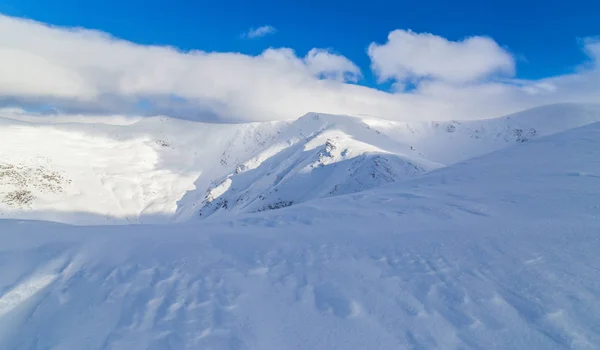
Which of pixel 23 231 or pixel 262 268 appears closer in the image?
pixel 262 268

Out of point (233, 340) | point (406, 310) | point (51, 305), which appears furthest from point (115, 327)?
point (406, 310)

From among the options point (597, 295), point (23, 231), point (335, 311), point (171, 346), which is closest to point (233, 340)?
point (171, 346)

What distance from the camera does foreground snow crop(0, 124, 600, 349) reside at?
20.9 ft

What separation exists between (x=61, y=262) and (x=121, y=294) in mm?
2380

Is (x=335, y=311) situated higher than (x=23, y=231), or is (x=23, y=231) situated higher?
(x=23, y=231)

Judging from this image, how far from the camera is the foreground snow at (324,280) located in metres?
6.38

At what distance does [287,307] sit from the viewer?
7.24 meters

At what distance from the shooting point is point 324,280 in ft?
26.6

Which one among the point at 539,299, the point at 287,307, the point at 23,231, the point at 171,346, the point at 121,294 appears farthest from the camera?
the point at 23,231

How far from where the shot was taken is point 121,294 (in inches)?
305

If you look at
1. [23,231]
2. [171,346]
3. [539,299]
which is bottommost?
[171,346]

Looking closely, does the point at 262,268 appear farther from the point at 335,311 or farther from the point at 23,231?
the point at 23,231

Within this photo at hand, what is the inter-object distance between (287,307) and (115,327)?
10.4ft

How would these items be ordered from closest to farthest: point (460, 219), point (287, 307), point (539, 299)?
point (539, 299), point (287, 307), point (460, 219)
